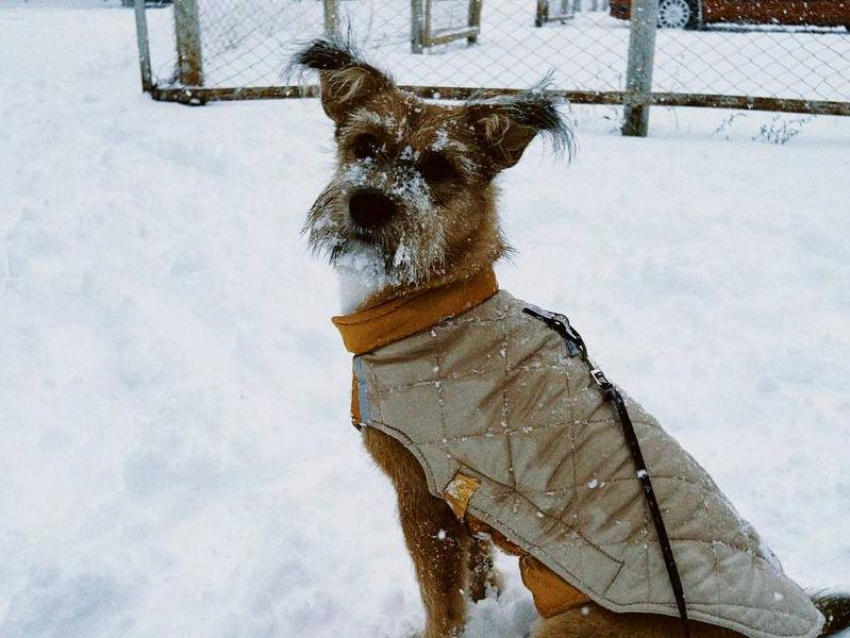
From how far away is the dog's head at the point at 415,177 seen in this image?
93.8 inches

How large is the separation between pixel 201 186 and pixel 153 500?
324 cm

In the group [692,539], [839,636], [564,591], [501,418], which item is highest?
[501,418]

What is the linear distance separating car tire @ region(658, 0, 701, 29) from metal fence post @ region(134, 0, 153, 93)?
9.99m

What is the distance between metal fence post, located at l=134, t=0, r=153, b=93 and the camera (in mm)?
7289

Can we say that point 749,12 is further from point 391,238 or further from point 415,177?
point 391,238

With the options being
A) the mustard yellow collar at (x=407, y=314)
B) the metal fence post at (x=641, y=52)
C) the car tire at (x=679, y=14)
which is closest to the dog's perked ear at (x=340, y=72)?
the mustard yellow collar at (x=407, y=314)

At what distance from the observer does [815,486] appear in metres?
3.29

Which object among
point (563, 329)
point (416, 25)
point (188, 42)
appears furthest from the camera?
point (416, 25)

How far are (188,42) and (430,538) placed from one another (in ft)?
21.7

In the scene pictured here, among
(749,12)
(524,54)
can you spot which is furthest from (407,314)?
(749,12)

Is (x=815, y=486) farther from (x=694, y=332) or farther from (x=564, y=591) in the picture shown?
(x=564, y=591)

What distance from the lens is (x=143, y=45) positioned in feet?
24.1

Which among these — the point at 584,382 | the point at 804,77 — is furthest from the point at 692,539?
the point at 804,77

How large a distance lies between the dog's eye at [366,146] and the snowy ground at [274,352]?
1.49 metres
